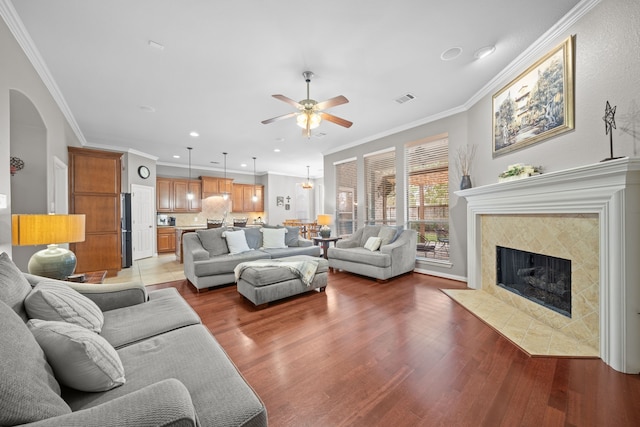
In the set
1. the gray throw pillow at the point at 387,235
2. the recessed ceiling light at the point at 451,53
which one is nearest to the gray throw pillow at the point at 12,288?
the recessed ceiling light at the point at 451,53

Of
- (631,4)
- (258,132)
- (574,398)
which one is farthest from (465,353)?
(258,132)

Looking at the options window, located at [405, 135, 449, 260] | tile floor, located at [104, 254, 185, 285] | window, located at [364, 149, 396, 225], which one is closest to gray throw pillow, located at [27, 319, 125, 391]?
tile floor, located at [104, 254, 185, 285]

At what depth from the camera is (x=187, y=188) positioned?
8062 mm

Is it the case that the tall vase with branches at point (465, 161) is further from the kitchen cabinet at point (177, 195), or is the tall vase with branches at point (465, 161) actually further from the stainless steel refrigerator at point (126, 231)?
the kitchen cabinet at point (177, 195)

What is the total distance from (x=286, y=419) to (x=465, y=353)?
154 cm

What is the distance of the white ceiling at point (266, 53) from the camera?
2125 mm

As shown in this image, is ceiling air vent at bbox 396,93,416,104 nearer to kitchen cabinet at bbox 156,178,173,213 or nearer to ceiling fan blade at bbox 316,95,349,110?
ceiling fan blade at bbox 316,95,349,110

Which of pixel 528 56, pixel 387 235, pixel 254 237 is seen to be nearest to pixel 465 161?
pixel 528 56

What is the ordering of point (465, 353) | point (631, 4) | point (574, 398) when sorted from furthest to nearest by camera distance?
point (465, 353) < point (631, 4) < point (574, 398)

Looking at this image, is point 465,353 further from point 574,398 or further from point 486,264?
point 486,264

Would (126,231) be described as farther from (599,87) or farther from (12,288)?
(599,87)

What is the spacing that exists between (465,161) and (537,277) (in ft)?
6.47

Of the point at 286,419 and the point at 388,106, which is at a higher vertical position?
the point at 388,106

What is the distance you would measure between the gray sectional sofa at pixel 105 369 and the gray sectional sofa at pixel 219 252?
205cm
